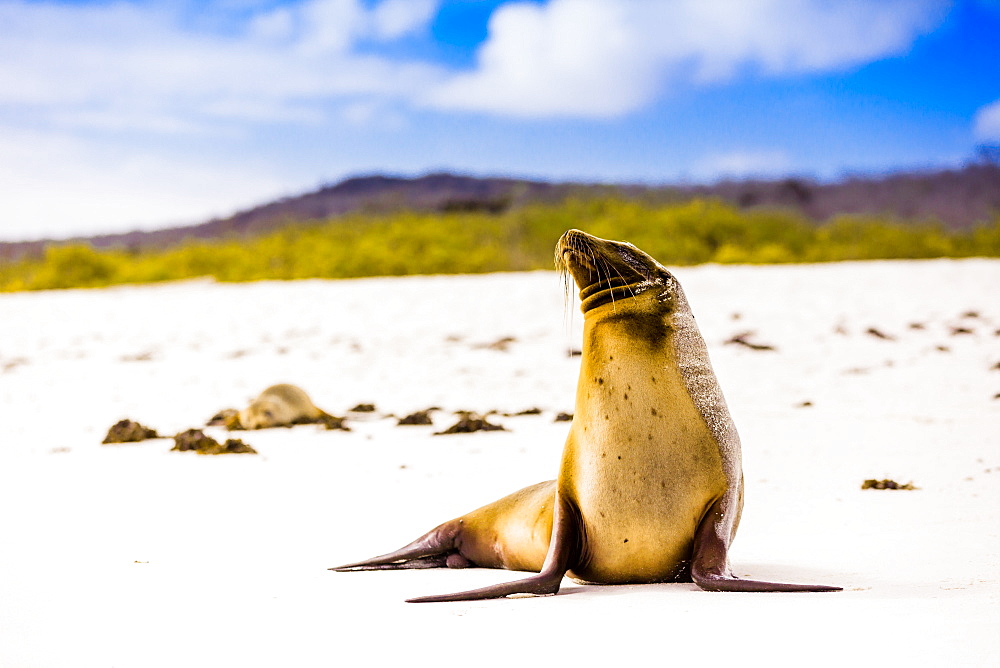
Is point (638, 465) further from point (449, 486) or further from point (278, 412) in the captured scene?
point (278, 412)

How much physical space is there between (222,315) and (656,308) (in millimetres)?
15118

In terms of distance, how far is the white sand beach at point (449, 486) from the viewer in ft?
10.8

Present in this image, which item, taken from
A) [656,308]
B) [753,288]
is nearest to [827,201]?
[753,288]

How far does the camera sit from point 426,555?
4.79 meters

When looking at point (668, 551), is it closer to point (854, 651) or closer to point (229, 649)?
point (854, 651)

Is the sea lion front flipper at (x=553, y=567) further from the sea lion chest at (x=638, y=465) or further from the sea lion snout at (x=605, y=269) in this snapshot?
the sea lion snout at (x=605, y=269)

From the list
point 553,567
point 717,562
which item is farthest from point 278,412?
point 717,562

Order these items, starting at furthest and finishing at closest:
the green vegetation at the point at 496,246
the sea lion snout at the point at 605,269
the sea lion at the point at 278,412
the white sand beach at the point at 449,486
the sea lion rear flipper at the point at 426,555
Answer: the green vegetation at the point at 496,246, the sea lion at the point at 278,412, the sea lion rear flipper at the point at 426,555, the sea lion snout at the point at 605,269, the white sand beach at the point at 449,486

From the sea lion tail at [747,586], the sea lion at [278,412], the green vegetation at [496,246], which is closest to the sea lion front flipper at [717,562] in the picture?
the sea lion tail at [747,586]

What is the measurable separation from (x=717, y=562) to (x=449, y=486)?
3.05 metres

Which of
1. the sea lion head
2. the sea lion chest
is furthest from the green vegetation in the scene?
the sea lion chest

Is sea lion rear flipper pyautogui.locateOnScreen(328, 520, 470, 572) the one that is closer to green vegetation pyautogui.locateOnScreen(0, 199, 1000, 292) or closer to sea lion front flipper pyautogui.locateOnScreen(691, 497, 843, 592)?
sea lion front flipper pyautogui.locateOnScreen(691, 497, 843, 592)

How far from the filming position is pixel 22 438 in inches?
367

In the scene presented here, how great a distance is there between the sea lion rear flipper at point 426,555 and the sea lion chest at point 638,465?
809mm
